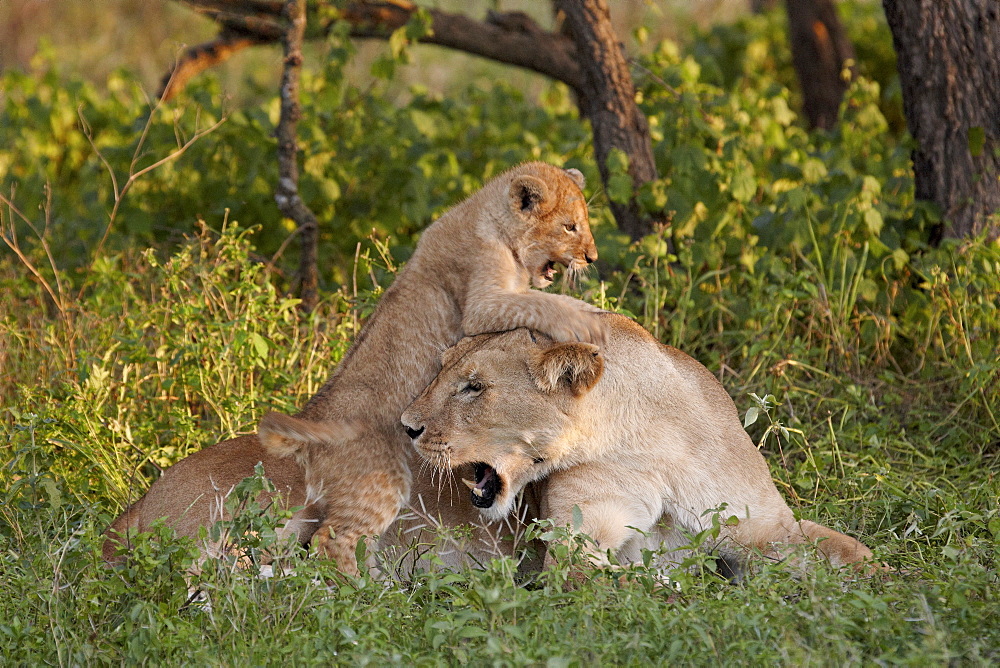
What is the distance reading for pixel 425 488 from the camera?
11.4 ft

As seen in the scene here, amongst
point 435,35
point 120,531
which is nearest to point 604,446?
point 120,531

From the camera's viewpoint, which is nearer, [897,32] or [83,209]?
[897,32]

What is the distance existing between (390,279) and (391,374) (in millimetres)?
1376

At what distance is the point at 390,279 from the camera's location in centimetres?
493

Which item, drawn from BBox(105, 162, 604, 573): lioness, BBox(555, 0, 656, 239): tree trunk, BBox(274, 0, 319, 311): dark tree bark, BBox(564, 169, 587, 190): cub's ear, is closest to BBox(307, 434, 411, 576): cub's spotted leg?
BBox(105, 162, 604, 573): lioness

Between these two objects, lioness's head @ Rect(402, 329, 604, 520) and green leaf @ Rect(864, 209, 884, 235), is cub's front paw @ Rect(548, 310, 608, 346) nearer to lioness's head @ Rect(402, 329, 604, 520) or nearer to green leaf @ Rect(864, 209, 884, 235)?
lioness's head @ Rect(402, 329, 604, 520)

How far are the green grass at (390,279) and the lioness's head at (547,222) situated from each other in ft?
0.99

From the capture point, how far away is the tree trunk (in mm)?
5145

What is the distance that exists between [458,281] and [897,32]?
254 cm

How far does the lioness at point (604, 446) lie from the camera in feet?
10.6

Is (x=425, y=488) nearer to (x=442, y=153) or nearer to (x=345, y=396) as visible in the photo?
(x=345, y=396)

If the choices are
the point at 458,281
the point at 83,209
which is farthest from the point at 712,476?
the point at 83,209

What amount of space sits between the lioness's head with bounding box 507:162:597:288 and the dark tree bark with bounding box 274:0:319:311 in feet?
4.70

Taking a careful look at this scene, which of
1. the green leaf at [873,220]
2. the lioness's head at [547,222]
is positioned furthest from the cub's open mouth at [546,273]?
the green leaf at [873,220]
